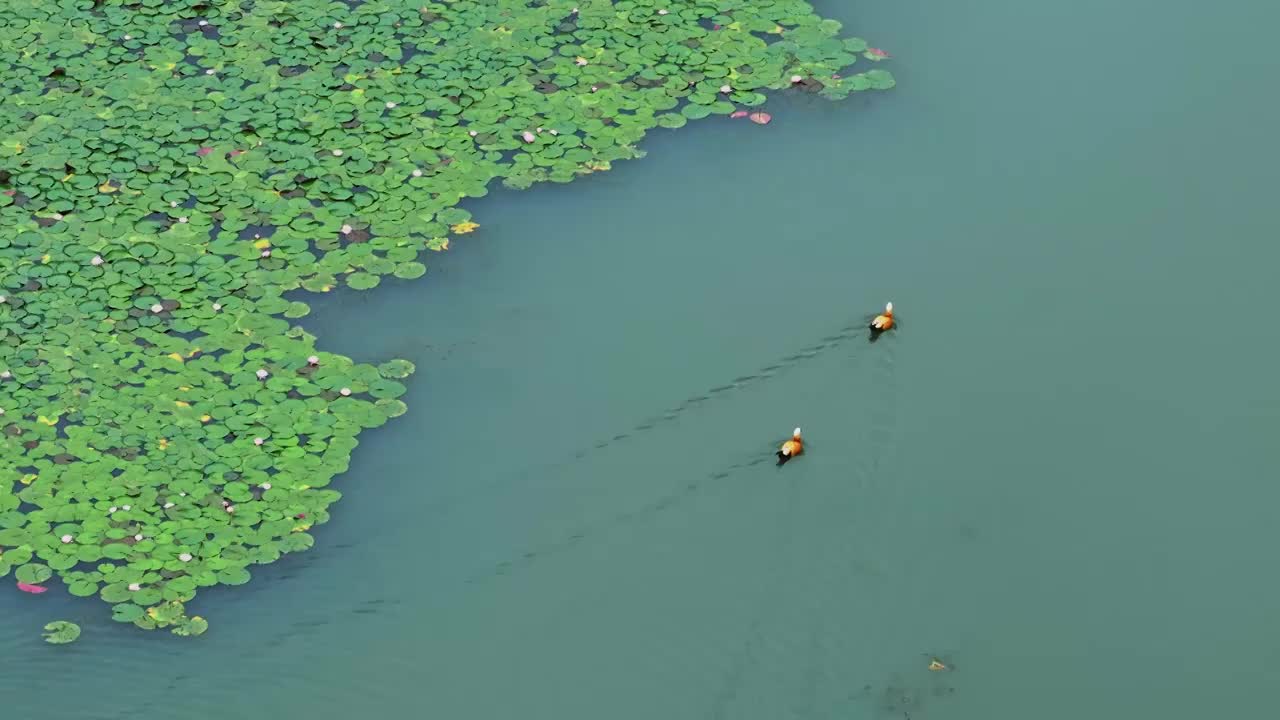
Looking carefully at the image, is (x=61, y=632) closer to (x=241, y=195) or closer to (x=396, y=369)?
(x=396, y=369)

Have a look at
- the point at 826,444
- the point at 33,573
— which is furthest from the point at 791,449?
the point at 33,573

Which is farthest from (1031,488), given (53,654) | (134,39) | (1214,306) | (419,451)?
(134,39)

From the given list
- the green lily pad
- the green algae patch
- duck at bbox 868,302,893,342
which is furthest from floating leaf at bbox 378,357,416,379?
duck at bbox 868,302,893,342

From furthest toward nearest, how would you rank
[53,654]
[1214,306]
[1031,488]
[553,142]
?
1. [553,142]
2. [1214,306]
3. [1031,488]
4. [53,654]

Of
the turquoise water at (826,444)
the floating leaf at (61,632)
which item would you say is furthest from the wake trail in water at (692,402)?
the floating leaf at (61,632)

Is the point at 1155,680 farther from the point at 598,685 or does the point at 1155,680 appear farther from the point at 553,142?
the point at 553,142
